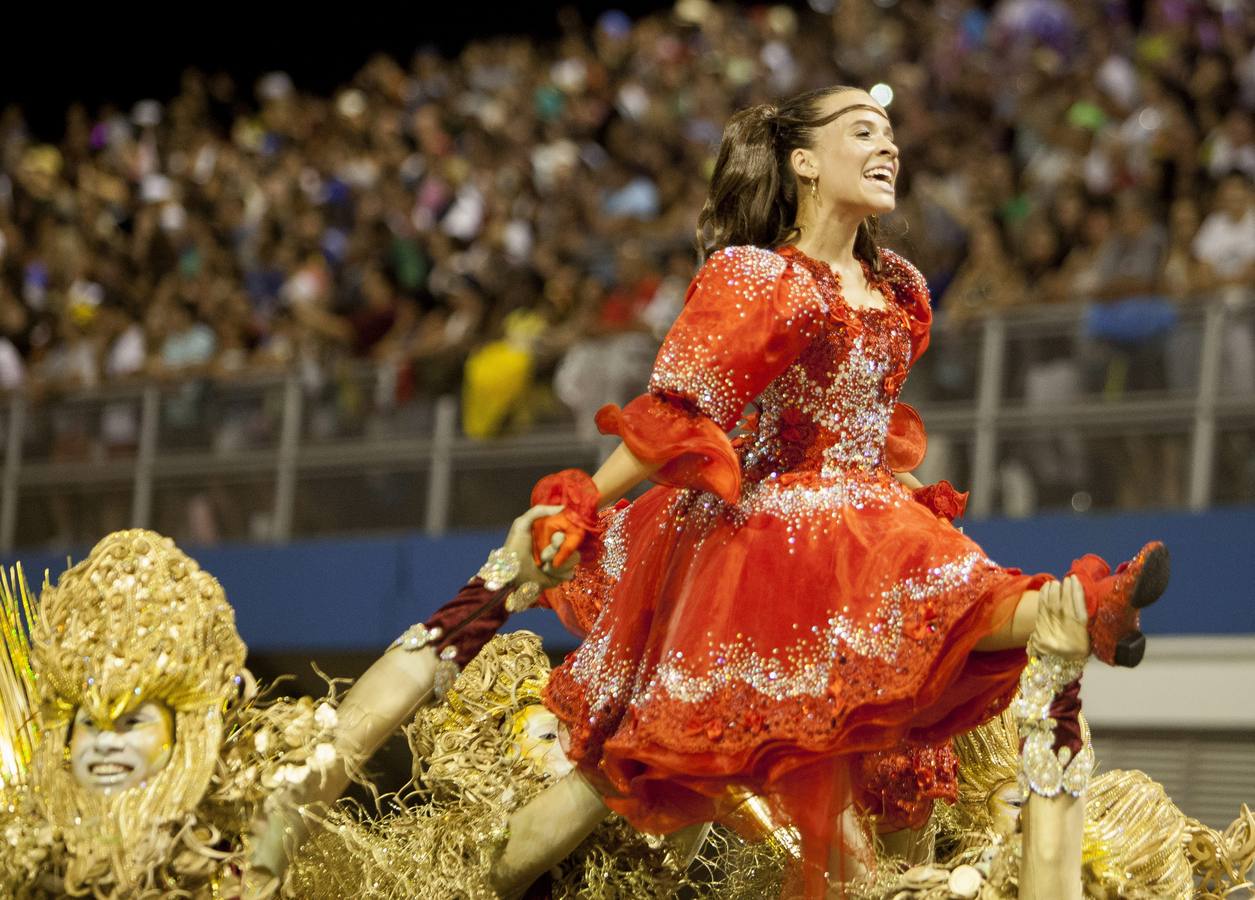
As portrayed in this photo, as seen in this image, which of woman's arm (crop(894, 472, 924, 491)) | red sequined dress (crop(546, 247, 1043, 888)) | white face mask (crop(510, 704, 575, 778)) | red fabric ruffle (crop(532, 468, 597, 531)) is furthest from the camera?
white face mask (crop(510, 704, 575, 778))

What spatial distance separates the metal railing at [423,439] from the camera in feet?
19.8

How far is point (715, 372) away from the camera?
3260 millimetres

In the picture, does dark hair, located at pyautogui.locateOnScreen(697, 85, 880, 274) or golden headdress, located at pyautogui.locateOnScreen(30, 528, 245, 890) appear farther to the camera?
dark hair, located at pyautogui.locateOnScreen(697, 85, 880, 274)

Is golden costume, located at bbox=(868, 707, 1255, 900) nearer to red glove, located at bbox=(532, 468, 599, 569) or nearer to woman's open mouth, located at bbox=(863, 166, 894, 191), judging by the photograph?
red glove, located at bbox=(532, 468, 599, 569)

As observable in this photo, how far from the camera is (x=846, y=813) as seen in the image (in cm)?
334

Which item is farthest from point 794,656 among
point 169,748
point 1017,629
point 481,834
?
point 169,748

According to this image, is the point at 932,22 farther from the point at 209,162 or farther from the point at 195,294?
the point at 209,162

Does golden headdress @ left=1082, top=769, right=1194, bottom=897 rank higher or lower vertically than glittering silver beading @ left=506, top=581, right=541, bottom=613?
lower

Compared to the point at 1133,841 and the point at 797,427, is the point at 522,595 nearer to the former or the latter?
the point at 797,427

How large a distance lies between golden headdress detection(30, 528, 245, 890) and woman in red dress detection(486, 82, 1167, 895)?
1.92 ft

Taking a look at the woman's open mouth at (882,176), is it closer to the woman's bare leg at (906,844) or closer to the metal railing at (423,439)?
the woman's bare leg at (906,844)

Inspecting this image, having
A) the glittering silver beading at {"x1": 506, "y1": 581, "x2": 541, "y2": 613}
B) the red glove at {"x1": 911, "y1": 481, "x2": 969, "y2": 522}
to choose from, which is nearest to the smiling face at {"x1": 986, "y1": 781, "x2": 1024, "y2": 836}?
the red glove at {"x1": 911, "y1": 481, "x2": 969, "y2": 522}

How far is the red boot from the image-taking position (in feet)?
9.63

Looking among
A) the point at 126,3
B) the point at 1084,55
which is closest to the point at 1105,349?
the point at 1084,55
